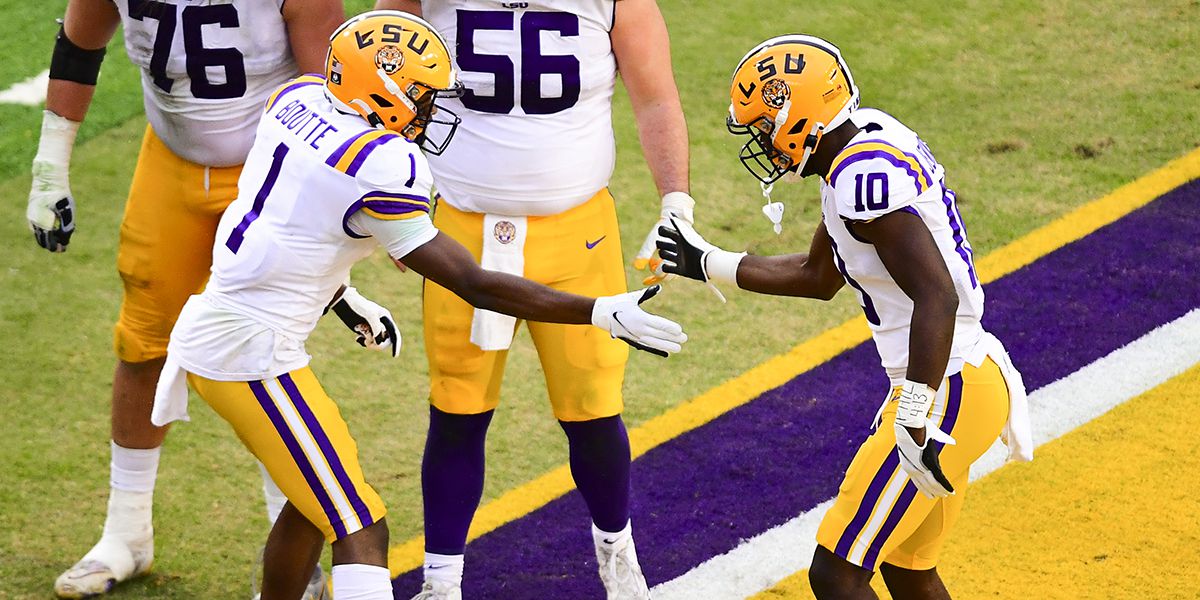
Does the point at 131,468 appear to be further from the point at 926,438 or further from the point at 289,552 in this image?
the point at 926,438

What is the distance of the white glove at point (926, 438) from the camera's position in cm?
330

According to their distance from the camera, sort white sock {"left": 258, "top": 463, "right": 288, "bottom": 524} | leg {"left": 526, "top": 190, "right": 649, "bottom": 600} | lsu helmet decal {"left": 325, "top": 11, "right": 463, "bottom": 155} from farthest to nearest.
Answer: white sock {"left": 258, "top": 463, "right": 288, "bottom": 524} → leg {"left": 526, "top": 190, "right": 649, "bottom": 600} → lsu helmet decal {"left": 325, "top": 11, "right": 463, "bottom": 155}

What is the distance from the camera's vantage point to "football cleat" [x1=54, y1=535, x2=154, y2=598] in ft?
13.9

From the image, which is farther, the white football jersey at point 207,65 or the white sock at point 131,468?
the white sock at point 131,468

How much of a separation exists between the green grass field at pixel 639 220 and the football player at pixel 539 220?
71cm

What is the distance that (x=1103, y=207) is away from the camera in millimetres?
6125

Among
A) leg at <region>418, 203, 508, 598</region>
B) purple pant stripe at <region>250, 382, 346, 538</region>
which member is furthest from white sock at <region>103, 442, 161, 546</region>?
purple pant stripe at <region>250, 382, 346, 538</region>

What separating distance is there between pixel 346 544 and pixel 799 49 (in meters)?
→ 1.55

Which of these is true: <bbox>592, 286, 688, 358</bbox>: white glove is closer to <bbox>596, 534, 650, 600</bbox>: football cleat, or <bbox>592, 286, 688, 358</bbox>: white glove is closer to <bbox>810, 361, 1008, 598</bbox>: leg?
<bbox>810, 361, 1008, 598</bbox>: leg

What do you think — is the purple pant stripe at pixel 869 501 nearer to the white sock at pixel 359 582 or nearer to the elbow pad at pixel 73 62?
the white sock at pixel 359 582

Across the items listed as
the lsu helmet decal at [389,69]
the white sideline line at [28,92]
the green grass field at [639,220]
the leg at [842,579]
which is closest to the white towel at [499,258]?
the lsu helmet decal at [389,69]

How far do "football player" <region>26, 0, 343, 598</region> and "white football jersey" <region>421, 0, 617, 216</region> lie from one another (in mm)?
520

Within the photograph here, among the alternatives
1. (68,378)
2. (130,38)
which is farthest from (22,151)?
(130,38)

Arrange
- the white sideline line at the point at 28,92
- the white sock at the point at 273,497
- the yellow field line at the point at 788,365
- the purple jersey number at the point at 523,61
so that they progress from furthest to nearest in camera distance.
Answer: the white sideline line at the point at 28,92, the yellow field line at the point at 788,365, the white sock at the point at 273,497, the purple jersey number at the point at 523,61
